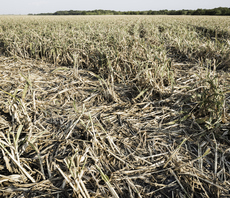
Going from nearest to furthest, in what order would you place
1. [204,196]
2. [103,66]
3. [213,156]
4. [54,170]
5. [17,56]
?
[204,196] → [54,170] → [213,156] → [103,66] → [17,56]

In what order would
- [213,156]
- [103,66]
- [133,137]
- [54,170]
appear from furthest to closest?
[103,66]
[133,137]
[213,156]
[54,170]

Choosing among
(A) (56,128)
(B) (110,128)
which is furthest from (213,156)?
(A) (56,128)

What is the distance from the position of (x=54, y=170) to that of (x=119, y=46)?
78.7 inches

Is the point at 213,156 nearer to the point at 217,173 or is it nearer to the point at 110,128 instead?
the point at 217,173

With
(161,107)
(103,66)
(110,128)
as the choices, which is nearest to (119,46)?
(103,66)

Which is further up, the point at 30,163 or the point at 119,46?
the point at 119,46

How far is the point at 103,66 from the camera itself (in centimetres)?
212

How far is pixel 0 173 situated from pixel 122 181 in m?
0.76

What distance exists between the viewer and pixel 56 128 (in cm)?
126

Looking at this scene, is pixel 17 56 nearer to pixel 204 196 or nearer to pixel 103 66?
pixel 103 66

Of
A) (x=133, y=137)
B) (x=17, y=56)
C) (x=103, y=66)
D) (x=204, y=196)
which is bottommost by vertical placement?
(x=204, y=196)

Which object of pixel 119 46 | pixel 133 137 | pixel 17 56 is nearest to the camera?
pixel 133 137

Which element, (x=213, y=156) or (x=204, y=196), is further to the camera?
(x=213, y=156)

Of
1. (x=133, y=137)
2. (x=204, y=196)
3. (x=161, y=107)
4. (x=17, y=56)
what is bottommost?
(x=204, y=196)
